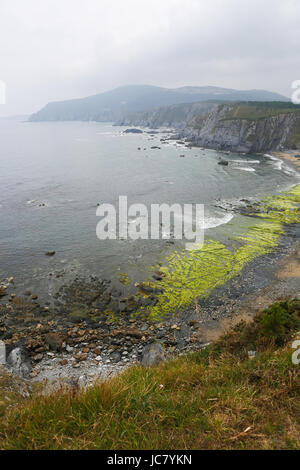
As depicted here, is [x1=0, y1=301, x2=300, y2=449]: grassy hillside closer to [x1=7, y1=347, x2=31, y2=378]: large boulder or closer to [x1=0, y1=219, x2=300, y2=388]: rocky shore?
[x1=0, y1=219, x2=300, y2=388]: rocky shore

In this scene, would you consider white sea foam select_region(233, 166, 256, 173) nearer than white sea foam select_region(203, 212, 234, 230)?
No

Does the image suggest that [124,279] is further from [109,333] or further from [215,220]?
[215,220]

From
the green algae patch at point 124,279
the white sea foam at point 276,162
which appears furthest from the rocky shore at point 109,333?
the white sea foam at point 276,162

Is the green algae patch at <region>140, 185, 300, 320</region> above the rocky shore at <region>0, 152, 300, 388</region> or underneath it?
above

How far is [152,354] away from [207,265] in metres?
13.3

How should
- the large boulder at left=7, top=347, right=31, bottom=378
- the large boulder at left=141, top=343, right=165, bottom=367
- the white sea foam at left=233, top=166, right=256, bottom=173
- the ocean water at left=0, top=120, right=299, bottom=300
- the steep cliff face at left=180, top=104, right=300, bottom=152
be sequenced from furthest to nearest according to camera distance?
the steep cliff face at left=180, top=104, right=300, bottom=152
the white sea foam at left=233, top=166, right=256, bottom=173
the ocean water at left=0, top=120, right=299, bottom=300
the large boulder at left=7, top=347, right=31, bottom=378
the large boulder at left=141, top=343, right=165, bottom=367

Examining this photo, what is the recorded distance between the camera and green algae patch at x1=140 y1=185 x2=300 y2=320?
2036 cm

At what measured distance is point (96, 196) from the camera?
48.6 meters

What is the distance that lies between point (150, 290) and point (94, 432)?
54.8 ft

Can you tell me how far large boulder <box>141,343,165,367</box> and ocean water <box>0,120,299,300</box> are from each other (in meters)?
9.12

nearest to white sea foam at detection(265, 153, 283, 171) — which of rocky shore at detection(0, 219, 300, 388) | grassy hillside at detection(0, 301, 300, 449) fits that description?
rocky shore at detection(0, 219, 300, 388)

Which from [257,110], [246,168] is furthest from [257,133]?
[246,168]

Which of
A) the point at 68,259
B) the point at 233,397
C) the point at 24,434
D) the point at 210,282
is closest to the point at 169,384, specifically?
the point at 233,397

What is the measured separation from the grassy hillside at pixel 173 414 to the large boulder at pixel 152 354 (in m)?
6.40
